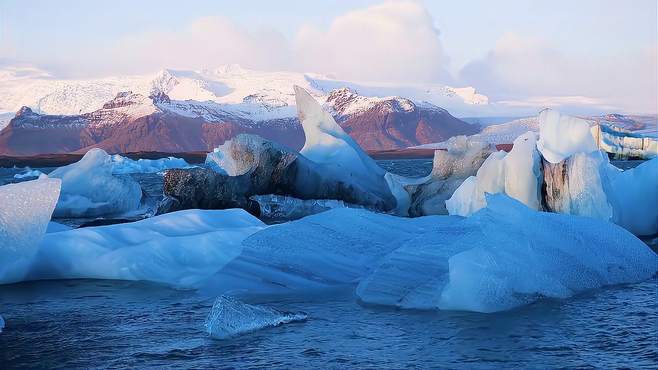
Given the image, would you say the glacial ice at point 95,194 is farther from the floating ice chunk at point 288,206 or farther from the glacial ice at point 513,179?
the glacial ice at point 513,179

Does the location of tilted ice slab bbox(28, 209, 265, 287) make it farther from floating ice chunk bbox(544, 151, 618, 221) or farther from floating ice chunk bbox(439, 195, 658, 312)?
floating ice chunk bbox(544, 151, 618, 221)

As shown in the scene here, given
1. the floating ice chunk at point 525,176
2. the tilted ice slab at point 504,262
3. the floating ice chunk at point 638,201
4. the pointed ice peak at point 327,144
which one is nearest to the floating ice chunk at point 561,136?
the floating ice chunk at point 525,176

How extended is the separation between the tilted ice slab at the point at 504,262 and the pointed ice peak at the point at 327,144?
9.36 metres

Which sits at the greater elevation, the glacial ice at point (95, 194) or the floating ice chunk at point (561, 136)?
the floating ice chunk at point (561, 136)

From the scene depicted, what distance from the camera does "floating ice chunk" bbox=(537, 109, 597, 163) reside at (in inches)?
556

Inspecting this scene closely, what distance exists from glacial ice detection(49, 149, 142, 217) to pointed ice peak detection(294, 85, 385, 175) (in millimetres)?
4153

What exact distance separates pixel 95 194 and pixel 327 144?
5.46m

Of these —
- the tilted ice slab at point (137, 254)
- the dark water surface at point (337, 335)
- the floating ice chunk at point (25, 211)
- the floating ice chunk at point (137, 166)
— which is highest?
the floating ice chunk at point (25, 211)

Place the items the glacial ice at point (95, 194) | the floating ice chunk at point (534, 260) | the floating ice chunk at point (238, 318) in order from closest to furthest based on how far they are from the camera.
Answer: the floating ice chunk at point (238, 318) < the floating ice chunk at point (534, 260) < the glacial ice at point (95, 194)

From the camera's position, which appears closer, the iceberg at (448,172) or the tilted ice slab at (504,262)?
the tilted ice slab at (504,262)

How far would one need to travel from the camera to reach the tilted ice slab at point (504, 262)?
6.35m

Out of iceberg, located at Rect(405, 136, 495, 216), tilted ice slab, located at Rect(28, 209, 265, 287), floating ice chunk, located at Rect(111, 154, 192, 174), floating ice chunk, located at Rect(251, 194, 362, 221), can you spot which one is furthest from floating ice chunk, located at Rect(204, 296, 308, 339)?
floating ice chunk, located at Rect(111, 154, 192, 174)

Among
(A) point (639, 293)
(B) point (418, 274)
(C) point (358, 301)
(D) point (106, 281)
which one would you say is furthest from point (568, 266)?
(D) point (106, 281)

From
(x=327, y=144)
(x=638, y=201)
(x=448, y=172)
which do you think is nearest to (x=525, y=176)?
(x=638, y=201)
